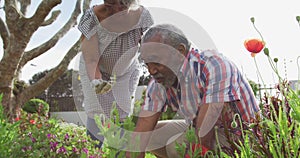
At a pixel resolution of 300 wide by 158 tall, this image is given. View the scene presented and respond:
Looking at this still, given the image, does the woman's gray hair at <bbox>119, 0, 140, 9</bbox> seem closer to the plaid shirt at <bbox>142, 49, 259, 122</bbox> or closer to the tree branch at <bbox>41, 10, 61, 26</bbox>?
the plaid shirt at <bbox>142, 49, 259, 122</bbox>

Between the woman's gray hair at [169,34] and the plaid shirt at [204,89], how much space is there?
0.38 feet

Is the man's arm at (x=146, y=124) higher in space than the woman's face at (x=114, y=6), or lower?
lower

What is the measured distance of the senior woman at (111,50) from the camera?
2260mm

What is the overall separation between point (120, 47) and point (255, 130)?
1614 mm

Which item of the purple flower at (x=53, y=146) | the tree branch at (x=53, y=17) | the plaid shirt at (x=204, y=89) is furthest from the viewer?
the tree branch at (x=53, y=17)

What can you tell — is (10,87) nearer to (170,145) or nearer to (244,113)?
(170,145)

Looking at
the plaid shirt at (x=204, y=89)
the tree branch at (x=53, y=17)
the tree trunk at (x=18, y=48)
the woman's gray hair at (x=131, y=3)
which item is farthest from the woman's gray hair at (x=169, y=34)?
the tree branch at (x=53, y=17)

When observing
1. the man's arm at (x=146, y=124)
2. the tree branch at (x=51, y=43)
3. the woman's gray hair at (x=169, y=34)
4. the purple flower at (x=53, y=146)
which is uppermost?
the tree branch at (x=51, y=43)

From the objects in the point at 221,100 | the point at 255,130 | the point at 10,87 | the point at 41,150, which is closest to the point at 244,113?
the point at 221,100

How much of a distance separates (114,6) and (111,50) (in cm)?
36

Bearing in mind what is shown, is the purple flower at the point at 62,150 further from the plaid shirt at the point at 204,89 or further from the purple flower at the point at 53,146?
the plaid shirt at the point at 204,89

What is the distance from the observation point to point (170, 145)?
2.22 metres

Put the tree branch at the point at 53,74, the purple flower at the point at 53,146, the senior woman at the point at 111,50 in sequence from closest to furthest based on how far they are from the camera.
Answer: the purple flower at the point at 53,146 < the senior woman at the point at 111,50 < the tree branch at the point at 53,74

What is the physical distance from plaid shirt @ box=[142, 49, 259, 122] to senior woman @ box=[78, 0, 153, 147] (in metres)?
0.35
